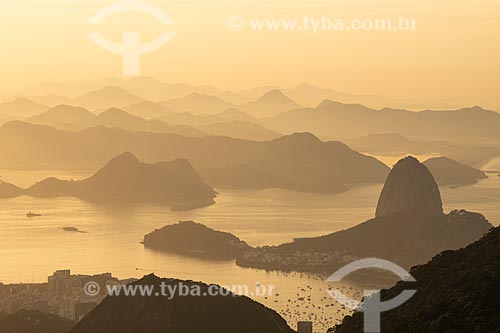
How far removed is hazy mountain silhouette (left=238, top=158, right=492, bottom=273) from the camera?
300 feet

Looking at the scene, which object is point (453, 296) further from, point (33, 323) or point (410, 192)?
point (410, 192)

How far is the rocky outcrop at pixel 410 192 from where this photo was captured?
340ft

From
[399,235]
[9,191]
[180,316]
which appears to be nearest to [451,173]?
[9,191]

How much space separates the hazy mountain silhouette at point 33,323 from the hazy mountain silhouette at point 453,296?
69.7 feet

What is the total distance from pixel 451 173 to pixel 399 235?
94815mm

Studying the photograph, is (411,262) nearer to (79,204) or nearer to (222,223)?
(222,223)

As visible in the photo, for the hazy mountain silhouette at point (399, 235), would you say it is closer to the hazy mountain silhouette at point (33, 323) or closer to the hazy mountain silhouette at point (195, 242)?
the hazy mountain silhouette at point (195, 242)

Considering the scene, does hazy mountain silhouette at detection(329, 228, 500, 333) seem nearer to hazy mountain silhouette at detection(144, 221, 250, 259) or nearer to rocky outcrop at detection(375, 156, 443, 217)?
hazy mountain silhouette at detection(144, 221, 250, 259)

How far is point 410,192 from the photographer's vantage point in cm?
10444

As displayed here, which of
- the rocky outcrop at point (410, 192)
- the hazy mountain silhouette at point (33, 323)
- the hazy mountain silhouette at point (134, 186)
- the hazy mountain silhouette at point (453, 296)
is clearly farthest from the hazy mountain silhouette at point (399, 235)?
the hazy mountain silhouette at point (453, 296)

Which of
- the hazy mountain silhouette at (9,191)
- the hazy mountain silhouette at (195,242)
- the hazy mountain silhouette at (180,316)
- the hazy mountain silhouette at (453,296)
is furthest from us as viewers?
the hazy mountain silhouette at (9,191)

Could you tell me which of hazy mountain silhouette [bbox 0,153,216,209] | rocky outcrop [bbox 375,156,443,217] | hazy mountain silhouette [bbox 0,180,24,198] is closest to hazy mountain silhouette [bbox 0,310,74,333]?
rocky outcrop [bbox 375,156,443,217]

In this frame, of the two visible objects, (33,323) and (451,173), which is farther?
(451,173)

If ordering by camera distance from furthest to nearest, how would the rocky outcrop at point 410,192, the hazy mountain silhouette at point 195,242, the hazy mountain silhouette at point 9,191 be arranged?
the hazy mountain silhouette at point 9,191
the rocky outcrop at point 410,192
the hazy mountain silhouette at point 195,242
